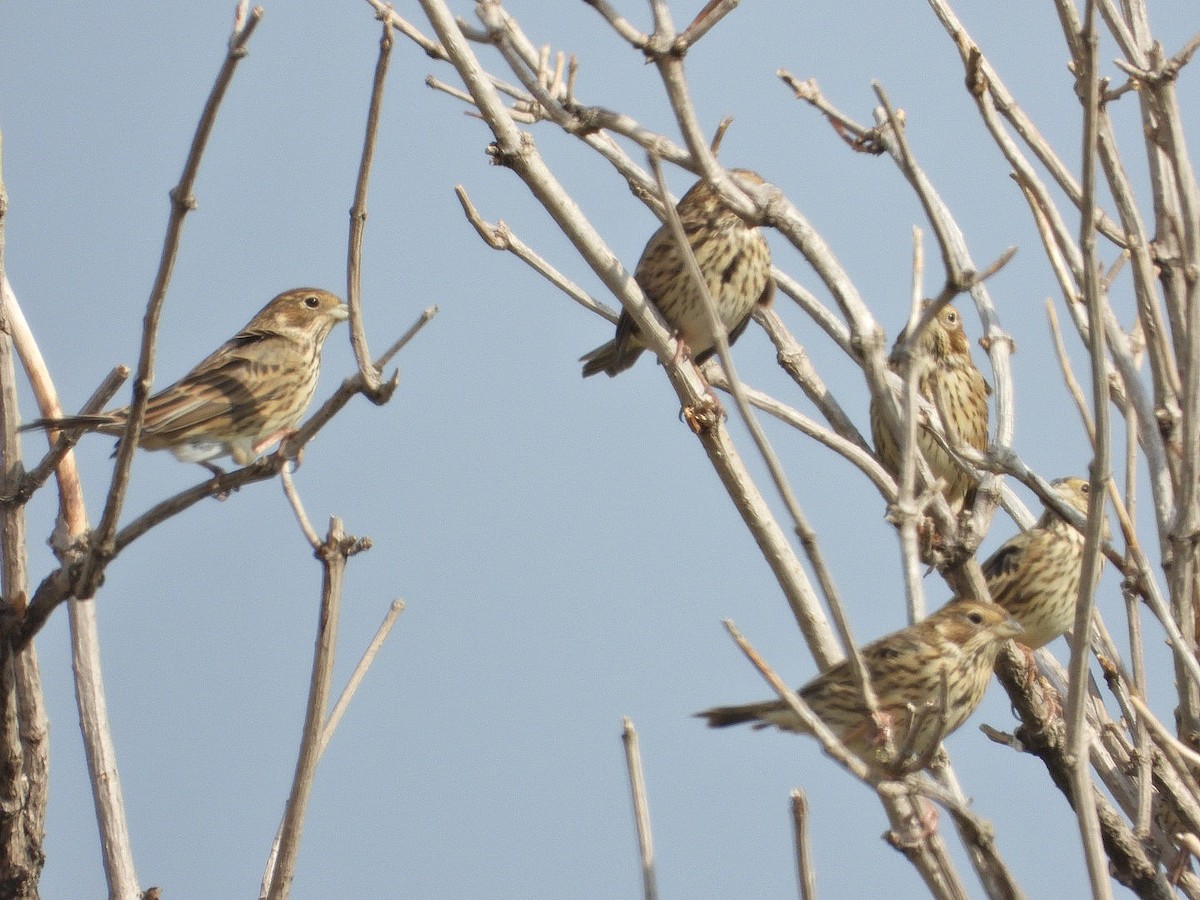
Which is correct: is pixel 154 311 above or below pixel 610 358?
below

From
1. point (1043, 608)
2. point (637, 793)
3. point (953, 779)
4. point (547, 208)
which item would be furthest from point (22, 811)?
point (1043, 608)

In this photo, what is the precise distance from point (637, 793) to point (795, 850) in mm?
449

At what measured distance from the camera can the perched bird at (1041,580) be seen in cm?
743

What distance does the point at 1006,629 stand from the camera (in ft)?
17.8

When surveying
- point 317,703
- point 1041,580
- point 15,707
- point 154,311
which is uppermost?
point 1041,580

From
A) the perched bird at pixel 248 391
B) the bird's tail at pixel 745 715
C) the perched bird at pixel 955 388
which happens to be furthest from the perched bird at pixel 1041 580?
the perched bird at pixel 248 391

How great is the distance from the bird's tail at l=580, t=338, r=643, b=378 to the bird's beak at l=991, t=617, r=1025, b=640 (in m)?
2.95

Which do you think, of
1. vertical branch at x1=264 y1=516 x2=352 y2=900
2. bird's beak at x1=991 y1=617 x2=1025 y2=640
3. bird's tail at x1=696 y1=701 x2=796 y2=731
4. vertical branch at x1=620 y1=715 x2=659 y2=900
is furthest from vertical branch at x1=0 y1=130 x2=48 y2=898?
bird's beak at x1=991 y1=617 x2=1025 y2=640

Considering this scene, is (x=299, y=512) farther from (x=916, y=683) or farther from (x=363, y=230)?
(x=916, y=683)

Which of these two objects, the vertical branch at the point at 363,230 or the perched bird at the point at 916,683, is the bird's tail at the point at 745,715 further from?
the vertical branch at the point at 363,230

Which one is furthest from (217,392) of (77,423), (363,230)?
(363,230)

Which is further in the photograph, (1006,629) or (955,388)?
(955,388)

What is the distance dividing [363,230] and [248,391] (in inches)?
124

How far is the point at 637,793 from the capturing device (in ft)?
10.7
